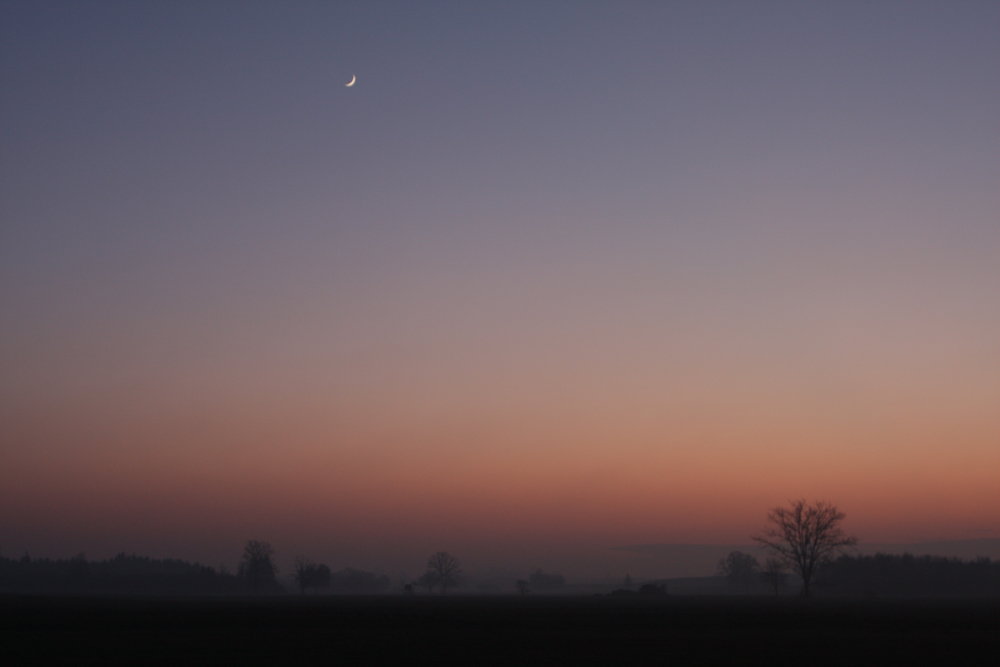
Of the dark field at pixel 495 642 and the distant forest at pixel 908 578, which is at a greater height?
the dark field at pixel 495 642

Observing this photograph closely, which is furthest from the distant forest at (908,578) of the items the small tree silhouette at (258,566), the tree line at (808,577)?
the small tree silhouette at (258,566)

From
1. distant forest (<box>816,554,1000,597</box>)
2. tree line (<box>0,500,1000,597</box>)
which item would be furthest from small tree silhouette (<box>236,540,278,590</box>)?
distant forest (<box>816,554,1000,597</box>)

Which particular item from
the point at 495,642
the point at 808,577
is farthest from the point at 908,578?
the point at 495,642

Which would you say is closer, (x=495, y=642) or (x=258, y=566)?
(x=495, y=642)

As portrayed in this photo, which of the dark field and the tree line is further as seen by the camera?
Answer: the tree line

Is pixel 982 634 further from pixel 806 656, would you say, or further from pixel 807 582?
pixel 807 582

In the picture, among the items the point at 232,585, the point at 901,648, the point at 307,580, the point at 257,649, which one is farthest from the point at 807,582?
the point at 232,585

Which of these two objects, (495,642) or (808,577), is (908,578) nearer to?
(808,577)

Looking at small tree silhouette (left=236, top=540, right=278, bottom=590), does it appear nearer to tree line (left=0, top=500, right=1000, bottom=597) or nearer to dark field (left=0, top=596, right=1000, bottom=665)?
tree line (left=0, top=500, right=1000, bottom=597)

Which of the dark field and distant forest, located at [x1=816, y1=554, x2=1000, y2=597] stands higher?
the dark field

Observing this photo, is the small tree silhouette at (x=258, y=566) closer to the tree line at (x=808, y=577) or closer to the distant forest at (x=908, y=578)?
the tree line at (x=808, y=577)

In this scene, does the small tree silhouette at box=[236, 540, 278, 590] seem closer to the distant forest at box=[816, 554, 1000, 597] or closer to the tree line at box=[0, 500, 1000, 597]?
the tree line at box=[0, 500, 1000, 597]

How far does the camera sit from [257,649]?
89.2 feet

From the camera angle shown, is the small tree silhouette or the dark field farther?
the small tree silhouette
